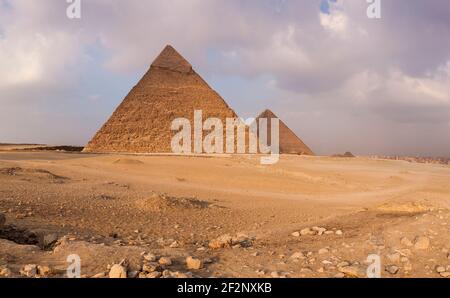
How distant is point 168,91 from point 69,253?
181 feet

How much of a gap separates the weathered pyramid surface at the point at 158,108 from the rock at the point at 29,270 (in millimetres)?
45021

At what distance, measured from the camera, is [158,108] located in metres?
54.6

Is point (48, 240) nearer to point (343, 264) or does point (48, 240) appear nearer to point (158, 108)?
point (343, 264)

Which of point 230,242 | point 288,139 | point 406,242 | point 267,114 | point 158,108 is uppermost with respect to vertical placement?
point 158,108

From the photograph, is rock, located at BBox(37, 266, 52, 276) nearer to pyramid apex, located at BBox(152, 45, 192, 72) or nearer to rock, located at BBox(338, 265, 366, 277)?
rock, located at BBox(338, 265, 366, 277)

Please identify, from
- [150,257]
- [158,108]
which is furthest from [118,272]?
[158,108]

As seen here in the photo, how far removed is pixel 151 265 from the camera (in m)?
3.67

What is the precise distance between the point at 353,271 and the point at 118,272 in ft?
6.69

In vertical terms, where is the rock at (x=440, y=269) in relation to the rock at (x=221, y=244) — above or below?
above

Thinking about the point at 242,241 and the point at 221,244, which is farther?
the point at 242,241

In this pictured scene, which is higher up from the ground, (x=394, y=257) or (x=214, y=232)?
(x=394, y=257)

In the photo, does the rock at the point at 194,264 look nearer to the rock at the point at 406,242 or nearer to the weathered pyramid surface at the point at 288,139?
the rock at the point at 406,242

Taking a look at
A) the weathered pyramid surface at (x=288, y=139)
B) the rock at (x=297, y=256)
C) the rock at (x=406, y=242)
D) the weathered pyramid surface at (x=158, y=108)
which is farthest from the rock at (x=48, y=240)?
the weathered pyramid surface at (x=288, y=139)

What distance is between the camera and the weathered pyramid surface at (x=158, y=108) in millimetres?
50656
